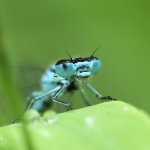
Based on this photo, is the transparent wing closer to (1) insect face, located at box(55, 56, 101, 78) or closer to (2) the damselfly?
(2) the damselfly

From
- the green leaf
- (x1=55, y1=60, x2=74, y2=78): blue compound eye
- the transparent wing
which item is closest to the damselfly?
(x1=55, y1=60, x2=74, y2=78): blue compound eye

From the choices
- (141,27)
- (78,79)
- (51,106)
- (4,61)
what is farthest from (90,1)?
(4,61)

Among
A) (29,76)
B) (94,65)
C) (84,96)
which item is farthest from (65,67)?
(29,76)

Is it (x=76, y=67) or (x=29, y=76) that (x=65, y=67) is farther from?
(x=29, y=76)

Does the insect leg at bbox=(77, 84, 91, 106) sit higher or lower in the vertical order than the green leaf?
higher

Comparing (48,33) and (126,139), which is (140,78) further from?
(126,139)
